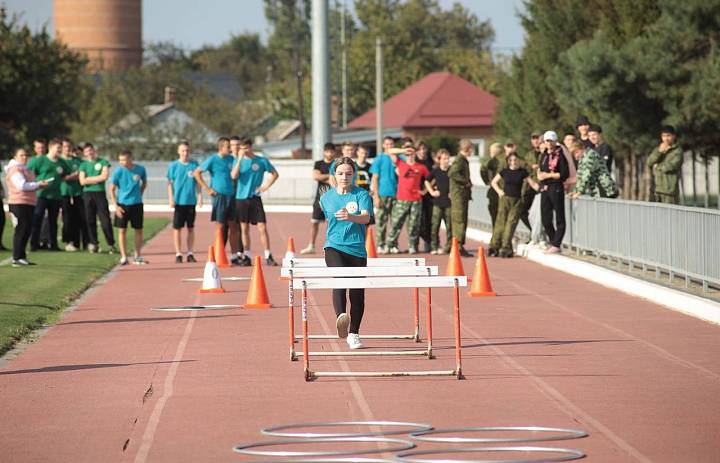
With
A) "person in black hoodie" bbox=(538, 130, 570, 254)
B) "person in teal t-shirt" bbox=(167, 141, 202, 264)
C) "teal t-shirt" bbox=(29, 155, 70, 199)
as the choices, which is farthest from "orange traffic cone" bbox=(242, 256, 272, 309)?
Result: "teal t-shirt" bbox=(29, 155, 70, 199)

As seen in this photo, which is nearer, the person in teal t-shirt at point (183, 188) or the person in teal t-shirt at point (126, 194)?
the person in teal t-shirt at point (126, 194)

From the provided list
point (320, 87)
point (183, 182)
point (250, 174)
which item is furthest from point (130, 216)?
point (320, 87)

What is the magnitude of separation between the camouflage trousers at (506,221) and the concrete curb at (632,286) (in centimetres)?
50

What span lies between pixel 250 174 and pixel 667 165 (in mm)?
6435

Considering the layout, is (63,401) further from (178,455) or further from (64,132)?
(64,132)

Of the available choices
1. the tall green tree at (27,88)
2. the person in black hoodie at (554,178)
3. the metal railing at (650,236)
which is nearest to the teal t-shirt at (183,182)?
the person in black hoodie at (554,178)

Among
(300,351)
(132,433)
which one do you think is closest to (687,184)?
(300,351)

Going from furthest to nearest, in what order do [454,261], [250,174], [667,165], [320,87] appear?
[320,87]
[250,174]
[667,165]
[454,261]

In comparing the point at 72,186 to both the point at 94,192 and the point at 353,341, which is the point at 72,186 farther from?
the point at 353,341

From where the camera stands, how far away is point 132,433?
9.04 meters

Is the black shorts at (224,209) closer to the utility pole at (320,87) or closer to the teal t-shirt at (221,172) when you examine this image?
the teal t-shirt at (221,172)

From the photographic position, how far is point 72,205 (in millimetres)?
26562

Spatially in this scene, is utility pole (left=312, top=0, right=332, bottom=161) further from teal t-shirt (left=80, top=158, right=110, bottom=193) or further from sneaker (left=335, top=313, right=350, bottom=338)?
sneaker (left=335, top=313, right=350, bottom=338)

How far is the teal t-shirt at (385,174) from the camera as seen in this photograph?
25422 millimetres
